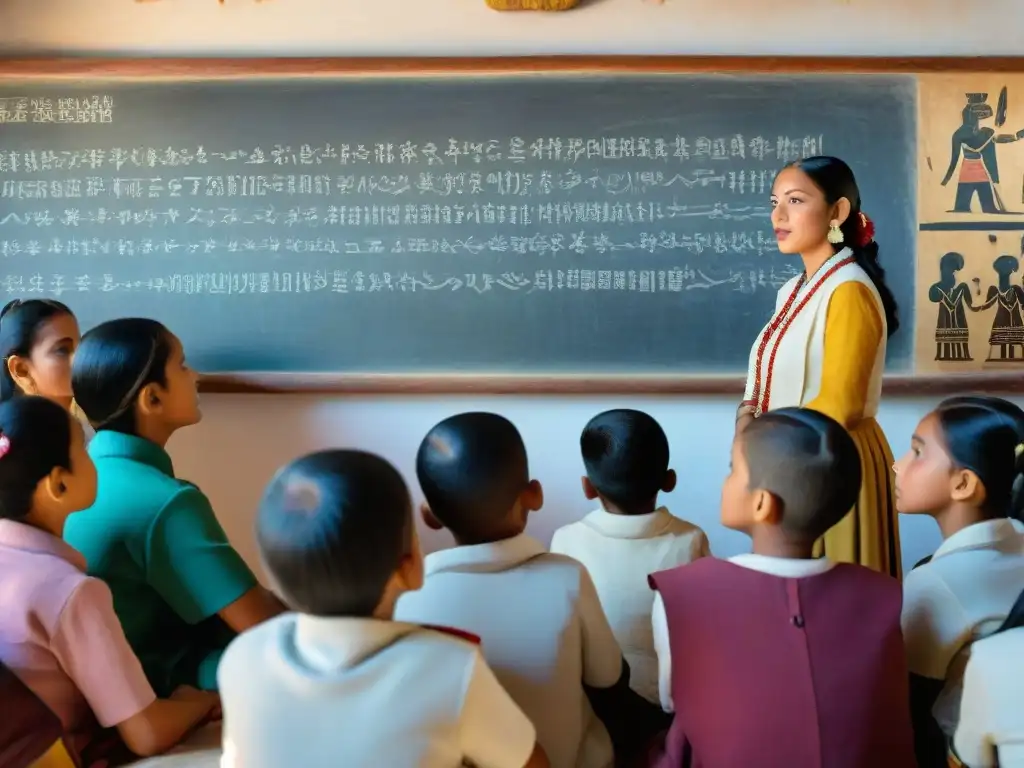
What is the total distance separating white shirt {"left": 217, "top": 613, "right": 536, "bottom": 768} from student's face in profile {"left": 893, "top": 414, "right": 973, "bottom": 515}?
0.90 meters

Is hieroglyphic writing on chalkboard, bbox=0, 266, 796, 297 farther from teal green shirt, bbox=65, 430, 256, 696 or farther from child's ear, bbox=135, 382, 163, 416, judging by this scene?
teal green shirt, bbox=65, 430, 256, 696

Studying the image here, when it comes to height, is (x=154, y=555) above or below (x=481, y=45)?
below

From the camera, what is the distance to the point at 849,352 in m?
1.76

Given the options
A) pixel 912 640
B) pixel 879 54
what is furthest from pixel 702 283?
pixel 912 640

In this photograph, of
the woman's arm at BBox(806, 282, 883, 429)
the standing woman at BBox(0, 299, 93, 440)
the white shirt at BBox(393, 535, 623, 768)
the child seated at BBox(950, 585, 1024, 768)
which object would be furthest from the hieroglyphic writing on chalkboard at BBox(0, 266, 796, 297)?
the child seated at BBox(950, 585, 1024, 768)

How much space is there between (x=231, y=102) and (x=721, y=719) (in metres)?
2.20

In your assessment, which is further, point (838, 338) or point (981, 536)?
point (838, 338)

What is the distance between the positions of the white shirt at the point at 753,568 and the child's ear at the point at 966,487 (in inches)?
16.4

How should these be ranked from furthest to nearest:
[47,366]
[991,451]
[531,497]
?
[47,366] → [991,451] → [531,497]

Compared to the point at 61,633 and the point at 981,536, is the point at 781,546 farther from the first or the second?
the point at 61,633

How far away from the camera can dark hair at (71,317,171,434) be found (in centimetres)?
162

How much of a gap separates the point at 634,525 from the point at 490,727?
2.07 feet

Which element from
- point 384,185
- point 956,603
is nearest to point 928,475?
point 956,603

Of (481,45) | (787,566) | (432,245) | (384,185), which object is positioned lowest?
(787,566)
